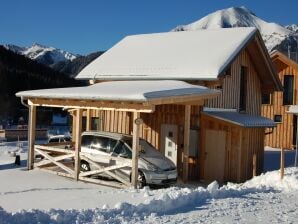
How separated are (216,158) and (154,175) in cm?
425

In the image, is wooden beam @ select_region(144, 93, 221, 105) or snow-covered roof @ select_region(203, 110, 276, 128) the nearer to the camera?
wooden beam @ select_region(144, 93, 221, 105)

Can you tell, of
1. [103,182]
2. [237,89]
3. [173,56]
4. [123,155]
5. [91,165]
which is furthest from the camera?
[237,89]

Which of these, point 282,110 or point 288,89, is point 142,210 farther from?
point 288,89

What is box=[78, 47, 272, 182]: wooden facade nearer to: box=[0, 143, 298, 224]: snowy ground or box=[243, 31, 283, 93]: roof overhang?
box=[243, 31, 283, 93]: roof overhang

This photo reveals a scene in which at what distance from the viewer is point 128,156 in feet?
55.5

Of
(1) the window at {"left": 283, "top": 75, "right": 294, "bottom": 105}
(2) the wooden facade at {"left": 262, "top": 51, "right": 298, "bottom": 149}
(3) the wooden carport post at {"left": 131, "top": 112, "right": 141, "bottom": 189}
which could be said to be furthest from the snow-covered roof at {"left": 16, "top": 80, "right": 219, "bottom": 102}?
(1) the window at {"left": 283, "top": 75, "right": 294, "bottom": 105}

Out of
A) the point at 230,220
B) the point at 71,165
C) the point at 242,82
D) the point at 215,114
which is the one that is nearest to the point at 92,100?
the point at 71,165

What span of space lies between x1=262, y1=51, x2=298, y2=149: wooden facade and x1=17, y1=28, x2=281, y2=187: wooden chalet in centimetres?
1048

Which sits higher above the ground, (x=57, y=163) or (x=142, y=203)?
(x=142, y=203)

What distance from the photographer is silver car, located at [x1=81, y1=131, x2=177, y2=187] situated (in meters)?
16.5

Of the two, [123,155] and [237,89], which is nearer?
[123,155]

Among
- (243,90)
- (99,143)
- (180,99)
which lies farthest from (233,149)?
(99,143)

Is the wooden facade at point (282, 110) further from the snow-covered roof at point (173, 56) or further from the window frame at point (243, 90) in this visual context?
the snow-covered roof at point (173, 56)

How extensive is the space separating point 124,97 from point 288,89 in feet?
73.6
